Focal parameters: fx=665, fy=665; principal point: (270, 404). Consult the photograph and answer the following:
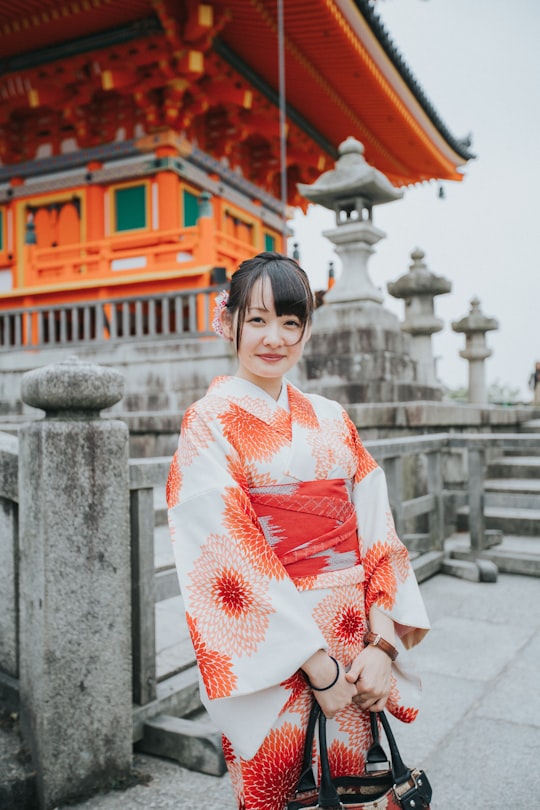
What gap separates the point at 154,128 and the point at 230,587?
9.28 metres

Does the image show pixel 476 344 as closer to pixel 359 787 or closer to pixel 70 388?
pixel 70 388

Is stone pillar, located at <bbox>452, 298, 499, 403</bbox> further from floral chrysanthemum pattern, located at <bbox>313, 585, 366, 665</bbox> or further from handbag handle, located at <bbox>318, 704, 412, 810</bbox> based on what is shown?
handbag handle, located at <bbox>318, 704, 412, 810</bbox>

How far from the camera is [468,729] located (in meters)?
2.44

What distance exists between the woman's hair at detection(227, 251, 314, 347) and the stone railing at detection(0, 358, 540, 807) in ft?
2.52

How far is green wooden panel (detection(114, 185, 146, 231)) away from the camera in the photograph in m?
9.80

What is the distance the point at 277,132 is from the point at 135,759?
416 inches

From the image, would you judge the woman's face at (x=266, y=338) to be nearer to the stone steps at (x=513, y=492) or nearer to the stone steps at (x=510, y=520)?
the stone steps at (x=513, y=492)

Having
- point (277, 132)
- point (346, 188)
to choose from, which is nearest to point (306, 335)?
point (346, 188)

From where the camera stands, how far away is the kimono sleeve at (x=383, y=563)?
1.46 m

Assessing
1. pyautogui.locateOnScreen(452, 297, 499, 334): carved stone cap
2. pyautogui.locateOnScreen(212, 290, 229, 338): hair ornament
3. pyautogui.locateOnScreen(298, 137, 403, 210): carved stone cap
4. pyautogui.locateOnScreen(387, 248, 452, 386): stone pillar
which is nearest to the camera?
pyautogui.locateOnScreen(212, 290, 229, 338): hair ornament

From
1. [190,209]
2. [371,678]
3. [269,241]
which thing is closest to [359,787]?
[371,678]

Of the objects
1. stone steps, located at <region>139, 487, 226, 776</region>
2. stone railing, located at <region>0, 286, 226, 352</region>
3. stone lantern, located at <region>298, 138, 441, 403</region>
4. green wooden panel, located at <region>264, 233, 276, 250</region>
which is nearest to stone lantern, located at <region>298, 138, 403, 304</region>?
stone lantern, located at <region>298, 138, 441, 403</region>

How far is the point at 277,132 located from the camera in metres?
11.1

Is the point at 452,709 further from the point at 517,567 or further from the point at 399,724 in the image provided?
the point at 517,567
